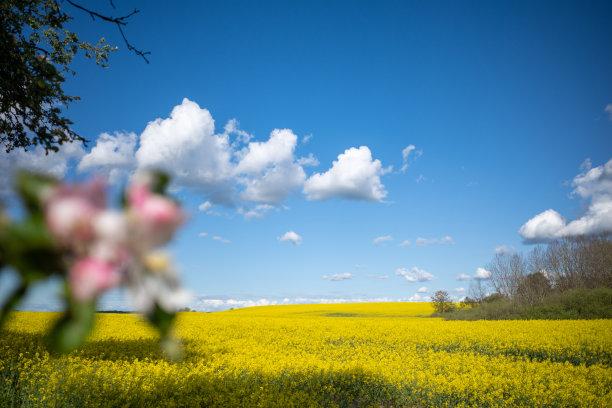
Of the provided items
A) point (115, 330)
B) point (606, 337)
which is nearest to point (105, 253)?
point (115, 330)

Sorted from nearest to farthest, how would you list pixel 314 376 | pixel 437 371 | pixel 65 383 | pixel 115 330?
pixel 65 383, pixel 314 376, pixel 437 371, pixel 115 330

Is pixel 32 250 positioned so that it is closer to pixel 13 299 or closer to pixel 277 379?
pixel 13 299

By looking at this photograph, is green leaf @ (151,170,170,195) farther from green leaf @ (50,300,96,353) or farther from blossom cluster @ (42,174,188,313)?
green leaf @ (50,300,96,353)

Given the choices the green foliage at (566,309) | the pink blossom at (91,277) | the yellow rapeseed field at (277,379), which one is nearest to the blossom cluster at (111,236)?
the pink blossom at (91,277)

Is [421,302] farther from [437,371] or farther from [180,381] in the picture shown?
[180,381]

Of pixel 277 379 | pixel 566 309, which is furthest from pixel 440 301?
pixel 277 379

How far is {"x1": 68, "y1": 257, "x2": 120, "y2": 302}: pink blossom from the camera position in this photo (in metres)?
0.38

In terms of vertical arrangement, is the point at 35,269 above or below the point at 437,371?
above

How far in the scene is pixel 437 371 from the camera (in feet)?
32.9

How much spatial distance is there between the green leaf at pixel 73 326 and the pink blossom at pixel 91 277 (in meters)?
0.02

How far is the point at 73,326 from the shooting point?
1.37ft

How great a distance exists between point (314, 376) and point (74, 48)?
26.4 ft

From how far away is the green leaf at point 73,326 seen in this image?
41cm

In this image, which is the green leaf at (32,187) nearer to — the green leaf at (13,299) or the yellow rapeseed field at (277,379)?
the green leaf at (13,299)
